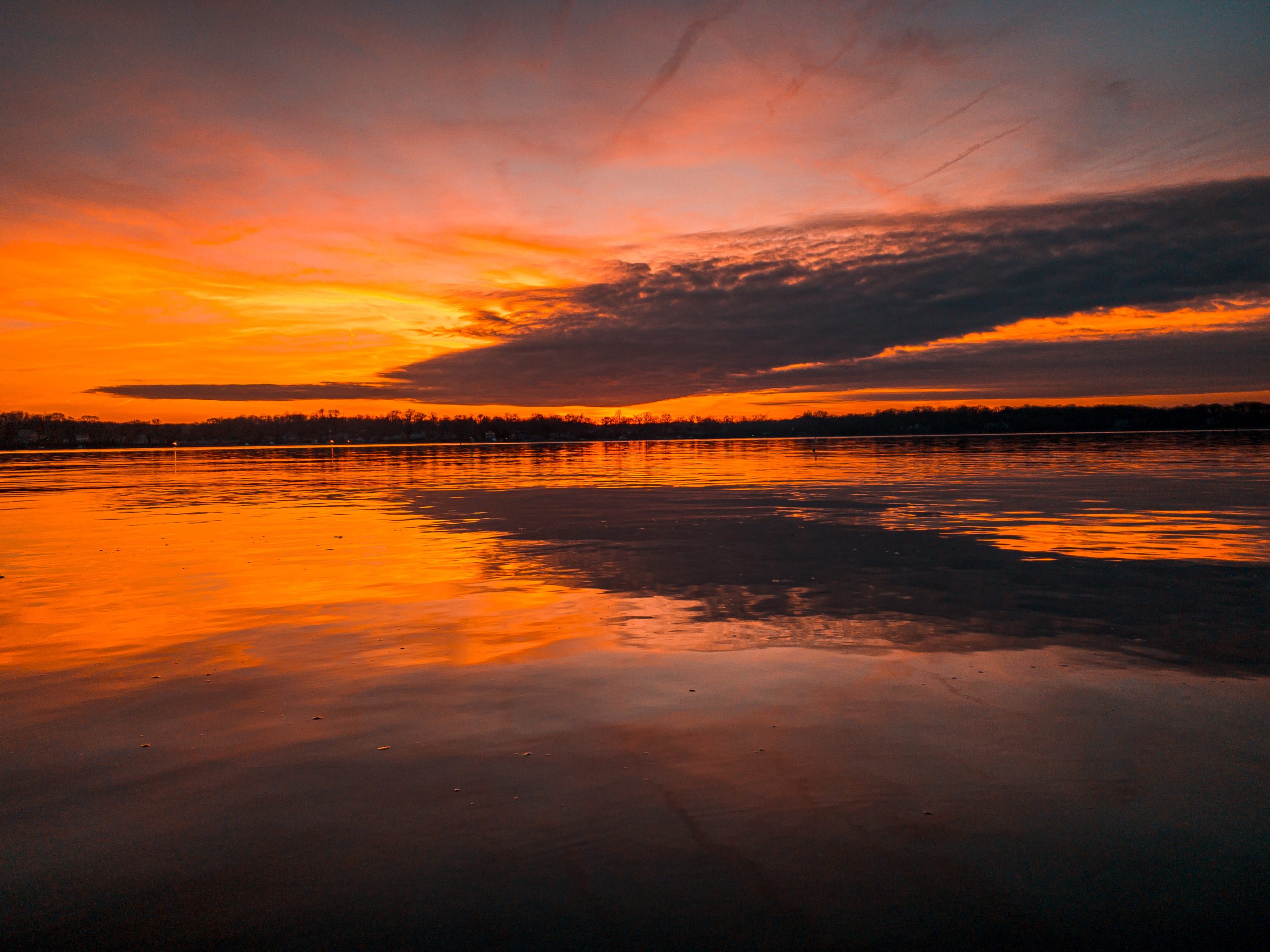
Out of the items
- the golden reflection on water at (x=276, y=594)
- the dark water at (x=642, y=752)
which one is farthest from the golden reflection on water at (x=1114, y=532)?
the golden reflection on water at (x=276, y=594)

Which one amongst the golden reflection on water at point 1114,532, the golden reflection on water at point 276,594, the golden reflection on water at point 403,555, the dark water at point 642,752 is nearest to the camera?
the dark water at point 642,752

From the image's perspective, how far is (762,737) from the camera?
7.02 metres

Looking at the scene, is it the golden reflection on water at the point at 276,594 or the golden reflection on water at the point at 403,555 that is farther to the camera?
the golden reflection on water at the point at 403,555

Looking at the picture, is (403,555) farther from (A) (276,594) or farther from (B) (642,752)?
(B) (642,752)

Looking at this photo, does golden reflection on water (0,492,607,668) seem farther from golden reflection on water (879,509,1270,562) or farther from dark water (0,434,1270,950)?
golden reflection on water (879,509,1270,562)

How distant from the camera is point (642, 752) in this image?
6742 mm

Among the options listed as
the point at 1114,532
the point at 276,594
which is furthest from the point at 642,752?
the point at 1114,532

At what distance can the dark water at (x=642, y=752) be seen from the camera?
454 centimetres

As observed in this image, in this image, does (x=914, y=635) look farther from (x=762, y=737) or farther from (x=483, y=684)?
(x=483, y=684)

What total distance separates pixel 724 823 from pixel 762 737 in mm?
1650

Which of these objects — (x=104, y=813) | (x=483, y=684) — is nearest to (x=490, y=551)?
(x=483, y=684)

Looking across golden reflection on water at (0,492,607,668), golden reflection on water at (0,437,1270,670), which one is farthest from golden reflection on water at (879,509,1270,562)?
golden reflection on water at (0,492,607,668)

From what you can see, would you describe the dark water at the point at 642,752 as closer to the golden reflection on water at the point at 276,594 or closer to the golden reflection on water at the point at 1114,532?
the golden reflection on water at the point at 276,594

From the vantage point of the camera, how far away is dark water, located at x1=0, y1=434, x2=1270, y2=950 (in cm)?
454
